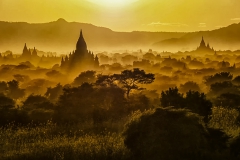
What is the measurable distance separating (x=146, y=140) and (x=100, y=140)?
5597 millimetres

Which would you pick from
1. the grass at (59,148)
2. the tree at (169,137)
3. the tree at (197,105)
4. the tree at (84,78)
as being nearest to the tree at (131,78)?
the tree at (84,78)

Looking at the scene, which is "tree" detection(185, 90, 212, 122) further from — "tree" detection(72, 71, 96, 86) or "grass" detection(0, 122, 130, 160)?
A: "tree" detection(72, 71, 96, 86)

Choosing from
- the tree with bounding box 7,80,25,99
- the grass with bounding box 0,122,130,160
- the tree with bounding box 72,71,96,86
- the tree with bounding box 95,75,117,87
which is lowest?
the tree with bounding box 7,80,25,99

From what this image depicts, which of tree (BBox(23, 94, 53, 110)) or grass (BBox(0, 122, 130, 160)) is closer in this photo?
grass (BBox(0, 122, 130, 160))

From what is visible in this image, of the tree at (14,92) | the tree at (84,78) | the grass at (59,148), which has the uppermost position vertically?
the tree at (84,78)

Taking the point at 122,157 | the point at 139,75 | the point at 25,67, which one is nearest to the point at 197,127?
the point at 122,157

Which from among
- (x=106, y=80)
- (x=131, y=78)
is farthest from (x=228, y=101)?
(x=106, y=80)

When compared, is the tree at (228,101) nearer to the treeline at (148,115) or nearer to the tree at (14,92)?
the treeline at (148,115)

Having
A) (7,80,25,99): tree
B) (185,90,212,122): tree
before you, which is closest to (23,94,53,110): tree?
(185,90,212,122): tree

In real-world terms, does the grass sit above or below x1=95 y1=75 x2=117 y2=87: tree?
below

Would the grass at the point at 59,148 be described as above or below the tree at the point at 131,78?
below

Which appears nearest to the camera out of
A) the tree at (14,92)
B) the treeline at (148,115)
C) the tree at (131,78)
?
the treeline at (148,115)

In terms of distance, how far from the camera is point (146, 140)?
21094mm

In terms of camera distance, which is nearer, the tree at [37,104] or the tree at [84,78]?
the tree at [37,104]
